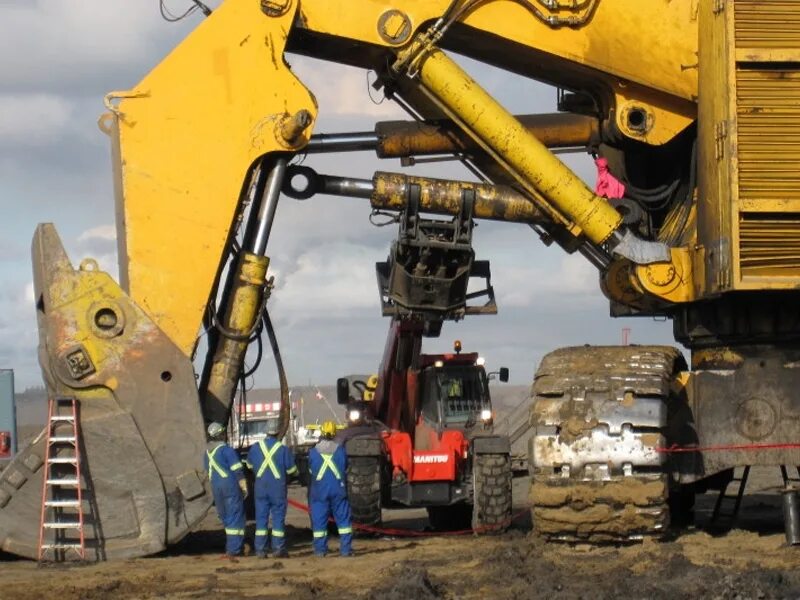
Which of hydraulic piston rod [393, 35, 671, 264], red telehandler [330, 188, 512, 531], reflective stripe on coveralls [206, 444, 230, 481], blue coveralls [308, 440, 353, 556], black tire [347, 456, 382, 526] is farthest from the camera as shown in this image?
black tire [347, 456, 382, 526]

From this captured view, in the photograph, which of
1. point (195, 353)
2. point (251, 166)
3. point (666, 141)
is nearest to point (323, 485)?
point (195, 353)

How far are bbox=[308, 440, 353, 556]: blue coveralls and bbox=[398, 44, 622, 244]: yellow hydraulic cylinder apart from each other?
307cm

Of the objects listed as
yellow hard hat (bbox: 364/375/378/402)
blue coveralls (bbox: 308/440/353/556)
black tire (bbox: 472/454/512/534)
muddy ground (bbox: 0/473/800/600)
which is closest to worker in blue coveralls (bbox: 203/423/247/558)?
muddy ground (bbox: 0/473/800/600)

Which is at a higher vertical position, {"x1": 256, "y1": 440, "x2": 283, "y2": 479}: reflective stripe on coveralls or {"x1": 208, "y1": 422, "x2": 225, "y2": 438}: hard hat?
{"x1": 208, "y1": 422, "x2": 225, "y2": 438}: hard hat

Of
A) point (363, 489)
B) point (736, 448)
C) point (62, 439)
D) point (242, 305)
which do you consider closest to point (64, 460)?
point (62, 439)

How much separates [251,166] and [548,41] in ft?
8.64

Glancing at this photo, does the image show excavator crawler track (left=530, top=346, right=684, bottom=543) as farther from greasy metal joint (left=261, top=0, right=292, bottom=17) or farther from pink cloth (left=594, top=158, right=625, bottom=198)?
greasy metal joint (left=261, top=0, right=292, bottom=17)

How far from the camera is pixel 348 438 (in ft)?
53.4

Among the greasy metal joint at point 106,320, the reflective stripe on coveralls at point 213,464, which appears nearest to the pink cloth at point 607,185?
the reflective stripe on coveralls at point 213,464

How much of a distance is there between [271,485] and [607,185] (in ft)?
13.1

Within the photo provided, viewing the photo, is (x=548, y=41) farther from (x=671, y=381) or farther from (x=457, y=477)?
(x=457, y=477)

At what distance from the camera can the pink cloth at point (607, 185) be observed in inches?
501

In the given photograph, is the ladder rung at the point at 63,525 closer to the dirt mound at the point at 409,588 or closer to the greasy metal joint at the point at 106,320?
the greasy metal joint at the point at 106,320

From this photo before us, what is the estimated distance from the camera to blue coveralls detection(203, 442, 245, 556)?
41.2 ft
